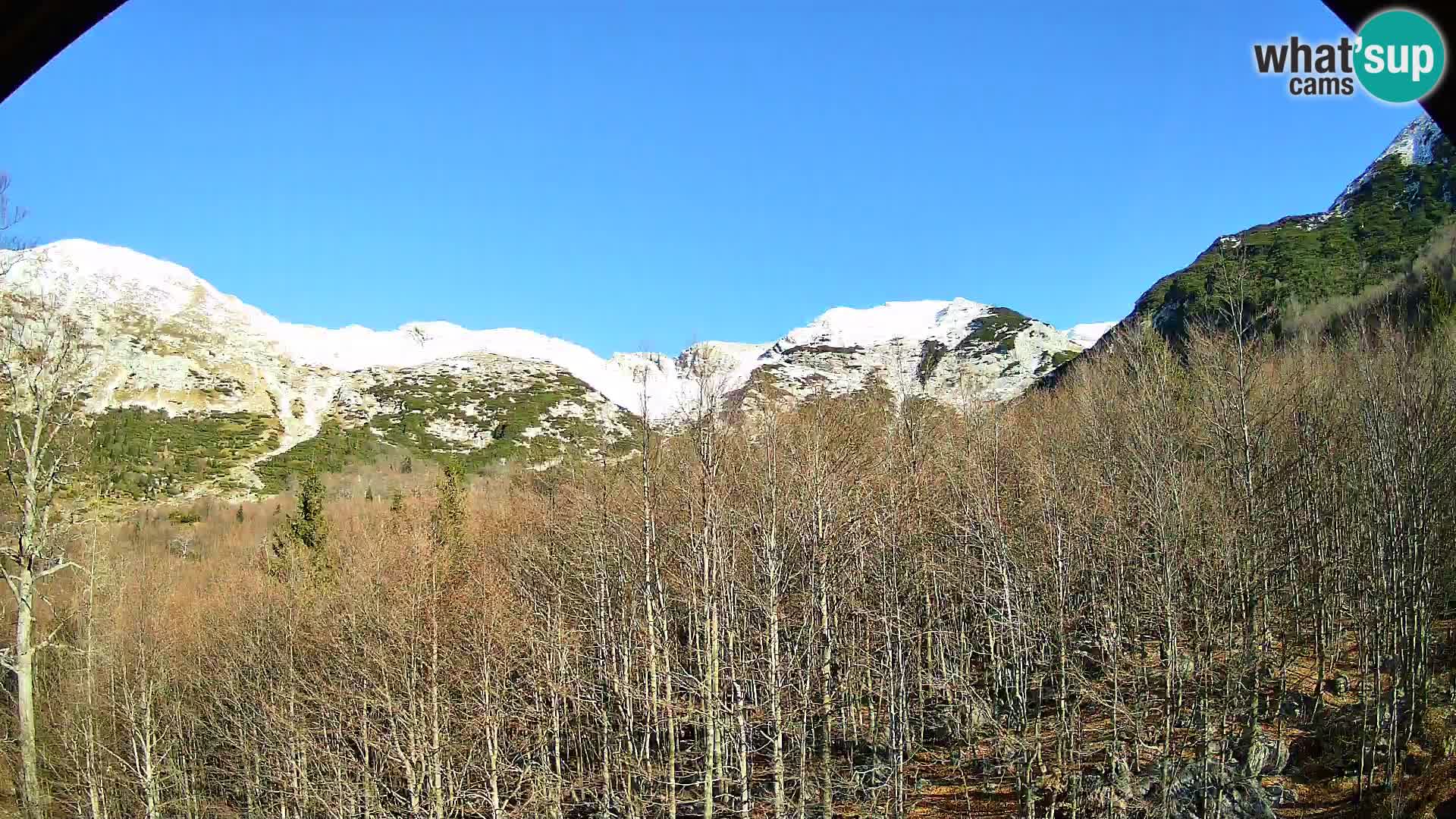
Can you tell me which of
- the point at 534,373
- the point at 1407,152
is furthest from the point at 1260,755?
the point at 534,373

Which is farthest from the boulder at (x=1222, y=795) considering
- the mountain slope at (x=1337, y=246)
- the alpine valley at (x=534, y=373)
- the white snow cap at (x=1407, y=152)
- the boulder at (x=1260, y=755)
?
the white snow cap at (x=1407, y=152)

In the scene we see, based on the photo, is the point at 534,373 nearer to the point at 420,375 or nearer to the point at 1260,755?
the point at 420,375

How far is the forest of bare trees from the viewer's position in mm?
18141

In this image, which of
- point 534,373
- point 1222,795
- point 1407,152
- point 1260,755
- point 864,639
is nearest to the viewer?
point 1222,795

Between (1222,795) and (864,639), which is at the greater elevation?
(864,639)

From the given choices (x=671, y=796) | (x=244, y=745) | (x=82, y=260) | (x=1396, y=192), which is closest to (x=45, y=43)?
(x=671, y=796)

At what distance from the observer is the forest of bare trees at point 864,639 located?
59.5 ft

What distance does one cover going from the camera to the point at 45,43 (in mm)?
1745

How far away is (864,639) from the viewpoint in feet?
82.1

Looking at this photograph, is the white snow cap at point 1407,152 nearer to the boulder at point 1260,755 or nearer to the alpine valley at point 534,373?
the alpine valley at point 534,373

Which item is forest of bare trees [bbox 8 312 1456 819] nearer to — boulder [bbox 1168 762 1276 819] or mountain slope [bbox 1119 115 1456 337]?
boulder [bbox 1168 762 1276 819]

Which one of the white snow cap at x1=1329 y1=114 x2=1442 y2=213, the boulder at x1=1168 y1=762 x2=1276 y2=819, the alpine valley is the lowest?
the boulder at x1=1168 y1=762 x2=1276 y2=819

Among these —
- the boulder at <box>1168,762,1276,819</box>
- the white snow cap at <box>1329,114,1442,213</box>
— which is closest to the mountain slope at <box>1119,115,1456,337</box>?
the white snow cap at <box>1329,114,1442,213</box>

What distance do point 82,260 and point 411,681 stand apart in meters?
232
